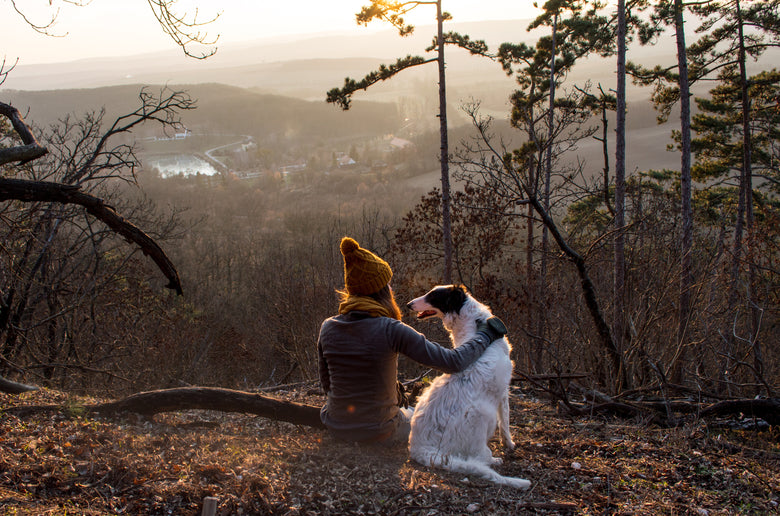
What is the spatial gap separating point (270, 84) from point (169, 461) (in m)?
202

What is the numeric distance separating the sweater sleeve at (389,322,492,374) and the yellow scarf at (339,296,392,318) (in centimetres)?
16

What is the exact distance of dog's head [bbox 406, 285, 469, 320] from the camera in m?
4.57

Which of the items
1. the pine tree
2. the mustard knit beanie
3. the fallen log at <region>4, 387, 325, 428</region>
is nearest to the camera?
the mustard knit beanie

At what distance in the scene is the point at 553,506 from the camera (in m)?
3.36

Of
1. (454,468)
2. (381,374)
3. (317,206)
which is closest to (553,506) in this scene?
(454,468)

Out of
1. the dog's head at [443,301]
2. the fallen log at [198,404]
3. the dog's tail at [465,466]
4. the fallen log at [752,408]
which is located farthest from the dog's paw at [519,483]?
the fallen log at [752,408]

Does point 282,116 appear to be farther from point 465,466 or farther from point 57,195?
point 465,466

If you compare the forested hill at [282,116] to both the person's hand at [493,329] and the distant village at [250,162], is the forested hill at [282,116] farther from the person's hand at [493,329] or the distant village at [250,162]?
the person's hand at [493,329]

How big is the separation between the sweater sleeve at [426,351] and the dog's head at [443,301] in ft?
2.13

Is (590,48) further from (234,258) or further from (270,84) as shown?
(270,84)

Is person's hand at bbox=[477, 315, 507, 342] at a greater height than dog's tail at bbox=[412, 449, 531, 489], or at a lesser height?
greater

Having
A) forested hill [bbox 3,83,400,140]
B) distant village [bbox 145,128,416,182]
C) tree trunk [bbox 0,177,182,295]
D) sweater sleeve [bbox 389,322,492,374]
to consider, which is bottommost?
sweater sleeve [bbox 389,322,492,374]

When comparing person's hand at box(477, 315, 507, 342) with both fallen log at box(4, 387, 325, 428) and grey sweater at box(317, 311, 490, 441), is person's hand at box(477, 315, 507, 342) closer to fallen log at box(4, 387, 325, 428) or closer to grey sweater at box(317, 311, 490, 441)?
grey sweater at box(317, 311, 490, 441)

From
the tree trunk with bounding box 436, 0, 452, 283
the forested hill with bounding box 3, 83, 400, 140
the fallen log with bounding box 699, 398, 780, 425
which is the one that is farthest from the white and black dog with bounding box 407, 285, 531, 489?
the forested hill with bounding box 3, 83, 400, 140
